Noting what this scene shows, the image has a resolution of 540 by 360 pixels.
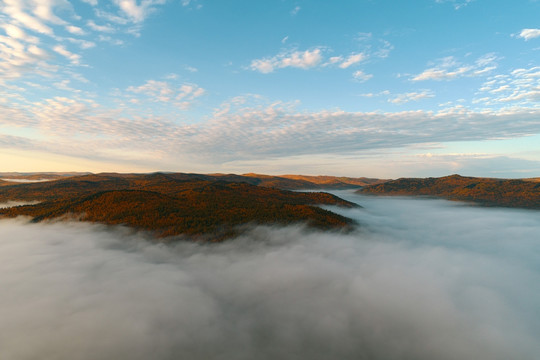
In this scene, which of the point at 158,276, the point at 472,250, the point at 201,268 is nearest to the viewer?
the point at 158,276

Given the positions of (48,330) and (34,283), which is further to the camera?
(34,283)

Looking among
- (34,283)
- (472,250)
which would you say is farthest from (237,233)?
(472,250)

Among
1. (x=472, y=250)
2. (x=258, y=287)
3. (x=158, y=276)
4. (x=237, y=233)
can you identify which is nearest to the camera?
(x=258, y=287)

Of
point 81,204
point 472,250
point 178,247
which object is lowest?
point 472,250

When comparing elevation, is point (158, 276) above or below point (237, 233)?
below

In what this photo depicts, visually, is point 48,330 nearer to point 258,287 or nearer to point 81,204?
point 258,287

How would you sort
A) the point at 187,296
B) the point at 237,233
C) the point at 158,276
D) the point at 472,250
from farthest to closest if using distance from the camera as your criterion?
1. the point at 472,250
2. the point at 237,233
3. the point at 158,276
4. the point at 187,296

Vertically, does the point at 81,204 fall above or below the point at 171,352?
above

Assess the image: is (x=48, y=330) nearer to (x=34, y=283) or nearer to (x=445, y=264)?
(x=34, y=283)

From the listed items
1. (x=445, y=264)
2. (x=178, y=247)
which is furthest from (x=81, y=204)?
(x=445, y=264)
